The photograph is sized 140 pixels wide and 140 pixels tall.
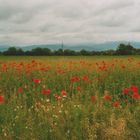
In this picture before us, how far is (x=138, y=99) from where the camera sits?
5332mm

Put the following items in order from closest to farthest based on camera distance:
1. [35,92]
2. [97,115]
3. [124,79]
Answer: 1. [97,115]
2. [35,92]
3. [124,79]

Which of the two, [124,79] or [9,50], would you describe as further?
[9,50]

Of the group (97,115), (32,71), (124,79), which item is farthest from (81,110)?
(32,71)

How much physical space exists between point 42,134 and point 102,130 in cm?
70

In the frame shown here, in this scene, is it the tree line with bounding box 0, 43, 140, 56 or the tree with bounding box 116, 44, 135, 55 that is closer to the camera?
the tree line with bounding box 0, 43, 140, 56

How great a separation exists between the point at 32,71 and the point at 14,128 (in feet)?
15.3

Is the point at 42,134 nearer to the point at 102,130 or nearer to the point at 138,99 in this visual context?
the point at 102,130

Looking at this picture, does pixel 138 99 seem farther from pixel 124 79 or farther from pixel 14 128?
pixel 124 79

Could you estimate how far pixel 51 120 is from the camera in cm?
466

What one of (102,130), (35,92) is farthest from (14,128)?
(35,92)

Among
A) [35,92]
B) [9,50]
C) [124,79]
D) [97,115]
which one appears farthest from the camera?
[9,50]

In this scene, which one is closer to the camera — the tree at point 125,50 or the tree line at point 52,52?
the tree line at point 52,52

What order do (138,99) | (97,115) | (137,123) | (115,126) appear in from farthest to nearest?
(138,99) < (97,115) < (137,123) < (115,126)

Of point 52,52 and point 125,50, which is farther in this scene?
point 125,50
